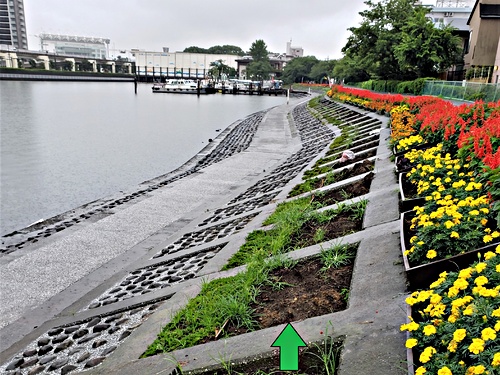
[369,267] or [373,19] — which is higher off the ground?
[373,19]

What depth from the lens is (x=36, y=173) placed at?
629 inches

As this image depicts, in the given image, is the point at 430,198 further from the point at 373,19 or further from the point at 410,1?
the point at 410,1

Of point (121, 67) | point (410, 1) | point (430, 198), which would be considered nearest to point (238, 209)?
point (430, 198)

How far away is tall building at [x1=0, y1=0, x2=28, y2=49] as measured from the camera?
142812 millimetres


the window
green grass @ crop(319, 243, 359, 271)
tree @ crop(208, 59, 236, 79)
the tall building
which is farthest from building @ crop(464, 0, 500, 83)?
the tall building

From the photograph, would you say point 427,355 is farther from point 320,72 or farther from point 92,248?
point 320,72

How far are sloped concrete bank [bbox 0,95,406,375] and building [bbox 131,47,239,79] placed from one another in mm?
115394

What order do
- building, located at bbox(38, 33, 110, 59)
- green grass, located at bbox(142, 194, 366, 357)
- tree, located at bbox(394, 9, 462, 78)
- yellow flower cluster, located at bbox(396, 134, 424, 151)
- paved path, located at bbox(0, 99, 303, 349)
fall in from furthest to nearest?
1. building, located at bbox(38, 33, 110, 59)
2. tree, located at bbox(394, 9, 462, 78)
3. yellow flower cluster, located at bbox(396, 134, 424, 151)
4. paved path, located at bbox(0, 99, 303, 349)
5. green grass, located at bbox(142, 194, 366, 357)

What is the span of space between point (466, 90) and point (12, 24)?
544ft

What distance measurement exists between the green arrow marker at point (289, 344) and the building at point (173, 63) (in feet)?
400

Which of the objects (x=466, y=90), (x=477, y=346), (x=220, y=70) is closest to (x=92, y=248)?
(x=477, y=346)

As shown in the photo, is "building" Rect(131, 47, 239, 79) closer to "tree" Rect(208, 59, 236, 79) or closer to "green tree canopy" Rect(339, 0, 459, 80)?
"tree" Rect(208, 59, 236, 79)

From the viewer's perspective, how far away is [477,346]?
7.32 ft

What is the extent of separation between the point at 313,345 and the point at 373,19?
43.6 m
